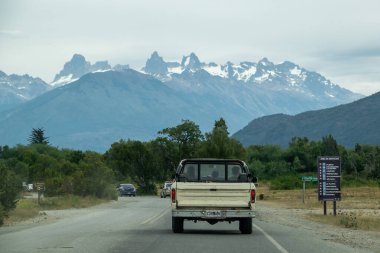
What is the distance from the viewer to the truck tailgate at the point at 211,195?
71.6 feet

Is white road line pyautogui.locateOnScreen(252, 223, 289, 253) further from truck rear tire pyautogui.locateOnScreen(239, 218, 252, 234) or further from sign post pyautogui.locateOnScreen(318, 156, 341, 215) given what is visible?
sign post pyautogui.locateOnScreen(318, 156, 341, 215)

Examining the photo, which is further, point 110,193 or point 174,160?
point 174,160

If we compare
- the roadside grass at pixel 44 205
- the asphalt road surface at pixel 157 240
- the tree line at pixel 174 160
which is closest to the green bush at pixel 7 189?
the roadside grass at pixel 44 205

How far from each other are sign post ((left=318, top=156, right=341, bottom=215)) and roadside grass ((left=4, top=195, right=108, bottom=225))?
13.0m

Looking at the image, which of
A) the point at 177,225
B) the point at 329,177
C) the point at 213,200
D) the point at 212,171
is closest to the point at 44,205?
the point at 329,177

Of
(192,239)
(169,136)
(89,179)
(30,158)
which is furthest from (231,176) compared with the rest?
(30,158)

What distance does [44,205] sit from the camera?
43.8m

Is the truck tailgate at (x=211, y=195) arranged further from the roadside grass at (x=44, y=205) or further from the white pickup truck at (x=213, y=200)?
the roadside grass at (x=44, y=205)

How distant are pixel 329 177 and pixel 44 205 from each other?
1759 centimetres

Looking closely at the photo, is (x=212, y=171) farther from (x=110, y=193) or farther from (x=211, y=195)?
(x=110, y=193)

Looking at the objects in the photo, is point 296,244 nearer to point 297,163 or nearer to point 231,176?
point 231,176

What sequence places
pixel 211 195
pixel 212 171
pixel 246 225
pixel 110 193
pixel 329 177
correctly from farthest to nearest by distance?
pixel 110 193
pixel 329 177
pixel 212 171
pixel 246 225
pixel 211 195

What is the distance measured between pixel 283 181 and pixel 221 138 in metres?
10.1

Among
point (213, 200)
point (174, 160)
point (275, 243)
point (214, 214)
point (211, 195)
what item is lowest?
point (275, 243)
